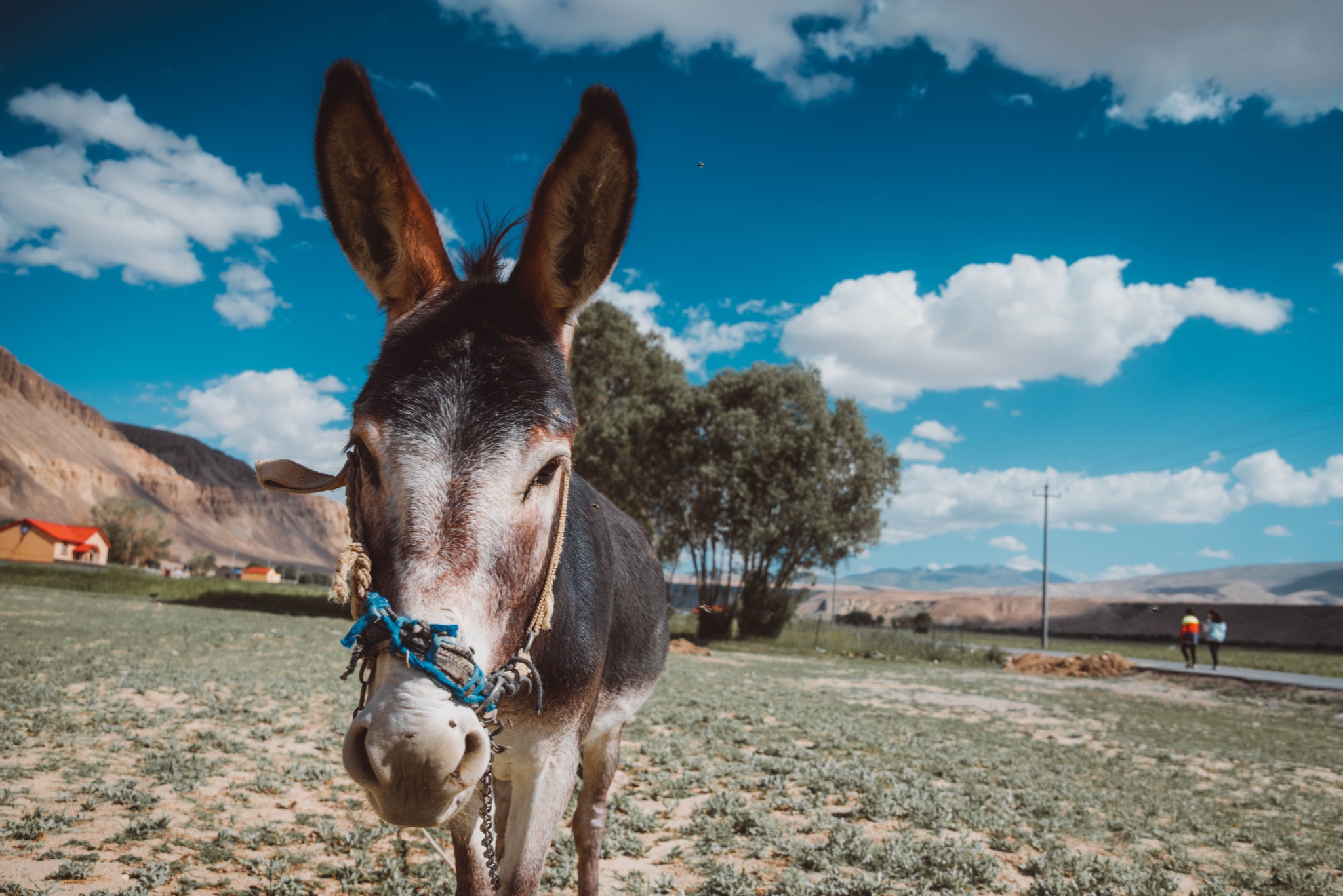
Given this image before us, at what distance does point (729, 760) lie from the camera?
27.3 ft

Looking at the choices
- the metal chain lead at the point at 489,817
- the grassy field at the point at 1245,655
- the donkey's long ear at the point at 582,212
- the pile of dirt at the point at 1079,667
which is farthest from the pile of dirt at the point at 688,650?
the donkey's long ear at the point at 582,212

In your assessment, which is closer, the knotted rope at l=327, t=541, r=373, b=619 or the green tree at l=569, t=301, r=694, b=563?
the knotted rope at l=327, t=541, r=373, b=619

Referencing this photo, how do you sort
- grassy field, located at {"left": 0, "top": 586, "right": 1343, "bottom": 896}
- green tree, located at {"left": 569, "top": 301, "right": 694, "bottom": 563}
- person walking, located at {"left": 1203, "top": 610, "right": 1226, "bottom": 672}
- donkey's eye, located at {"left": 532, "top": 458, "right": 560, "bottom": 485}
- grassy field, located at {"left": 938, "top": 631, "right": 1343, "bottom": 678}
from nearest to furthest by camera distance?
1. donkey's eye, located at {"left": 532, "top": 458, "right": 560, "bottom": 485}
2. grassy field, located at {"left": 0, "top": 586, "right": 1343, "bottom": 896}
3. person walking, located at {"left": 1203, "top": 610, "right": 1226, "bottom": 672}
4. grassy field, located at {"left": 938, "top": 631, "right": 1343, "bottom": 678}
5. green tree, located at {"left": 569, "top": 301, "right": 694, "bottom": 563}

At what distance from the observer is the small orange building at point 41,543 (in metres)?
73.8

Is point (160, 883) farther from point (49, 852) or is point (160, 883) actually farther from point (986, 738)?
point (986, 738)

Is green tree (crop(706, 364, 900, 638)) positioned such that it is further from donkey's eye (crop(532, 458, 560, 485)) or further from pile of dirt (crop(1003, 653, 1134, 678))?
donkey's eye (crop(532, 458, 560, 485))

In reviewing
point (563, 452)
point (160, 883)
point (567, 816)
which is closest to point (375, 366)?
point (563, 452)

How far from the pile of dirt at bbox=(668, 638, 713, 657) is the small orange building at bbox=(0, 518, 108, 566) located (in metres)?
78.5

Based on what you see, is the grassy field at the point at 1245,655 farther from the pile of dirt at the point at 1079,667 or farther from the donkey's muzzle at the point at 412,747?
the donkey's muzzle at the point at 412,747

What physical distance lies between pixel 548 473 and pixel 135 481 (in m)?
187

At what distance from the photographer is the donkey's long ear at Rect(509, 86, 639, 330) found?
2.18 meters

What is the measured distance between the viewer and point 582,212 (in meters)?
2.29

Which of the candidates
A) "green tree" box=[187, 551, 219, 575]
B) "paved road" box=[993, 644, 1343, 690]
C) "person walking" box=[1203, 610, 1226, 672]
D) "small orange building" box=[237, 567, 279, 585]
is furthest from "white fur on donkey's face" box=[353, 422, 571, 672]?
"green tree" box=[187, 551, 219, 575]

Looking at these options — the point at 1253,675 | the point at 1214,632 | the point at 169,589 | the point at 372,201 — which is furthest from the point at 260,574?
the point at 372,201
